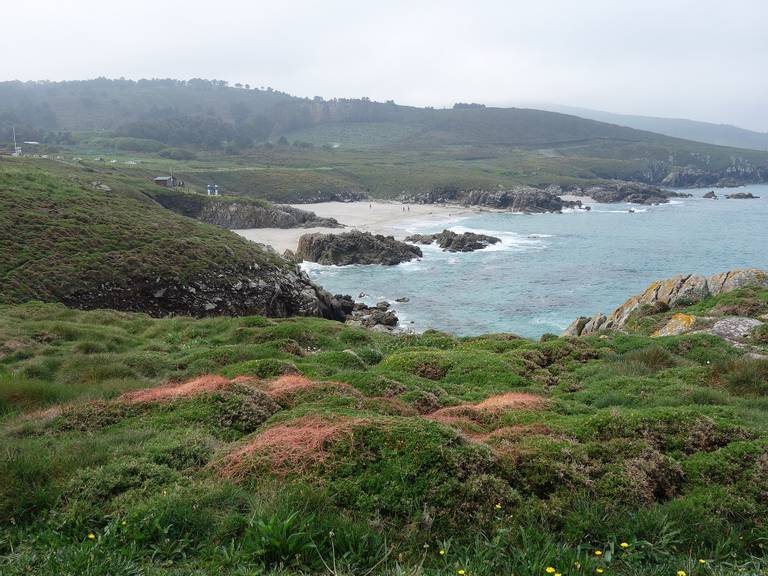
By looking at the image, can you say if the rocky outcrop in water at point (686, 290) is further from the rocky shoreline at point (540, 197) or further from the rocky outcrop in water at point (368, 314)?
the rocky shoreline at point (540, 197)

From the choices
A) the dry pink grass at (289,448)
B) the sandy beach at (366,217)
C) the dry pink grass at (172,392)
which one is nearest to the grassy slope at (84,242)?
the dry pink grass at (172,392)

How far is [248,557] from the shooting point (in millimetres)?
5574

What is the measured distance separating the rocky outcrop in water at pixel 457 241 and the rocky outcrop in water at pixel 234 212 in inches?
720

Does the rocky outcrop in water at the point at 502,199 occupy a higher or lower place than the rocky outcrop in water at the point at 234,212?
higher

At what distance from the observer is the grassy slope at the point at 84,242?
29969 mm

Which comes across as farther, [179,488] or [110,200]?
[110,200]

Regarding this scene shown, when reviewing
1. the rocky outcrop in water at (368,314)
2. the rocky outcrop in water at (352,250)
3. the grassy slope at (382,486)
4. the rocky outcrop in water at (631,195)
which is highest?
the rocky outcrop in water at (631,195)

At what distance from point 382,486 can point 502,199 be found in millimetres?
131867

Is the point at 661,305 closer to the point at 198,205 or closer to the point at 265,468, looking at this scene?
the point at 265,468

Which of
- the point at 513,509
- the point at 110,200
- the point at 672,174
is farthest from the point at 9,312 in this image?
the point at 672,174

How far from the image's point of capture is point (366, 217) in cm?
10875

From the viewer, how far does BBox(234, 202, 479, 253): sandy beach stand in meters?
82.4

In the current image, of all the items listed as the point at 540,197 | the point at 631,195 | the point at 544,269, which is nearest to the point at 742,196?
the point at 631,195

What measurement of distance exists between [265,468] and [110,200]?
47.9m
